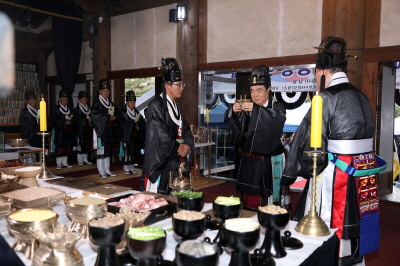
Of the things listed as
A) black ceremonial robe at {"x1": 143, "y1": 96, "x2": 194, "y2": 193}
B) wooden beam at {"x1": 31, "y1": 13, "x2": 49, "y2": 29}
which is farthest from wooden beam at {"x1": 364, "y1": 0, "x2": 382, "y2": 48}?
wooden beam at {"x1": 31, "y1": 13, "x2": 49, "y2": 29}

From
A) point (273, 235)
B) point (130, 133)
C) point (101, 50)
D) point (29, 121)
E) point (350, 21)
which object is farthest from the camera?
point (101, 50)

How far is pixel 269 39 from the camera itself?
19.7ft

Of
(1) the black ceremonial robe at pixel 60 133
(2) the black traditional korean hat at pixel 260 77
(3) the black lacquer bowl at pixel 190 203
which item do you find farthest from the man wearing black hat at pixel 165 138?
(1) the black ceremonial robe at pixel 60 133

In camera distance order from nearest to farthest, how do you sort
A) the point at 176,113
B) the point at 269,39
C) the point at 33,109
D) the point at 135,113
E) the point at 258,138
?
the point at 258,138 → the point at 176,113 → the point at 269,39 → the point at 135,113 → the point at 33,109

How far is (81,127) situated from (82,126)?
3 cm

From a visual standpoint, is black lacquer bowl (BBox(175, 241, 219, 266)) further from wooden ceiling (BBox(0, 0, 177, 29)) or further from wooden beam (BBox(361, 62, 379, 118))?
wooden ceiling (BBox(0, 0, 177, 29))

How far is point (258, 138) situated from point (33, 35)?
10.0 metres

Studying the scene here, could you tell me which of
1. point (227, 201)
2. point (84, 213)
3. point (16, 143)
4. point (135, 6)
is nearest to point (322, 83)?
point (227, 201)

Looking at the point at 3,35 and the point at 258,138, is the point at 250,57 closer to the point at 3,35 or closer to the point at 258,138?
the point at 258,138

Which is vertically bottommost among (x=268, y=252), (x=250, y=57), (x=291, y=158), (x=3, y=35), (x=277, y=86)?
(x=268, y=252)

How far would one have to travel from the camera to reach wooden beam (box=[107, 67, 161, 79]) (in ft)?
25.3

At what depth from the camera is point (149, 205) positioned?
5.44 ft

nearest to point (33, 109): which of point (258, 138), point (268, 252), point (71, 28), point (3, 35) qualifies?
point (71, 28)

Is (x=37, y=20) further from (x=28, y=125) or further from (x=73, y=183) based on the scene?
(x=73, y=183)
